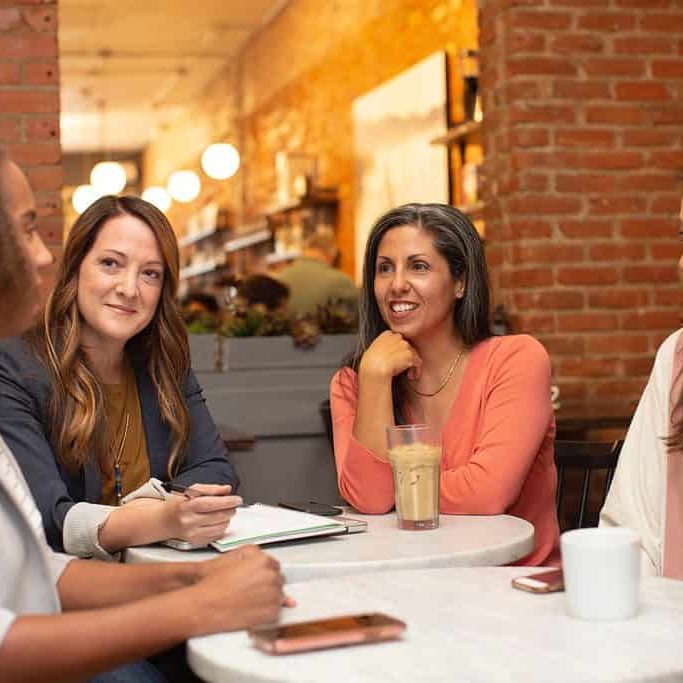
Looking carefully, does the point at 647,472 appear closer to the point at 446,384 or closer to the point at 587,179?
the point at 446,384

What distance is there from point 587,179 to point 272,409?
145cm

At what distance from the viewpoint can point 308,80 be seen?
905 centimetres

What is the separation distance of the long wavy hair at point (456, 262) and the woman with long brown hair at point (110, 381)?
42 centimetres

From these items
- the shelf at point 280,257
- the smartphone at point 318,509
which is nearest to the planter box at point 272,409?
the smartphone at point 318,509

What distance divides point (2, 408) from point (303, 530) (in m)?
0.68

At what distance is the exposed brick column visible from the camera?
4.46 m

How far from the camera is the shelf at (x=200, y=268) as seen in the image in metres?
12.9

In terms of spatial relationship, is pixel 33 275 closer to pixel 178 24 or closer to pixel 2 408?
pixel 2 408

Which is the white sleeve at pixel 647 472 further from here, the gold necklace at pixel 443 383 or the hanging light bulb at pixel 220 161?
the hanging light bulb at pixel 220 161

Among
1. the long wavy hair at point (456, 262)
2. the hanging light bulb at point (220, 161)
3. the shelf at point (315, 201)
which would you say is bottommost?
the long wavy hair at point (456, 262)

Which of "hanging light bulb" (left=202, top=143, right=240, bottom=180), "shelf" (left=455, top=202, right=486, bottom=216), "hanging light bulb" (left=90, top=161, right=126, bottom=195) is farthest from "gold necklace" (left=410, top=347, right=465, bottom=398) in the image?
"hanging light bulb" (left=90, top=161, right=126, bottom=195)

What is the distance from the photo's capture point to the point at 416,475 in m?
2.06

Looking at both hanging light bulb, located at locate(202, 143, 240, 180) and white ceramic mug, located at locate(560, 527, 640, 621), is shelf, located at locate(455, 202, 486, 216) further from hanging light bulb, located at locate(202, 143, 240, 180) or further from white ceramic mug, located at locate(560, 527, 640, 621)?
hanging light bulb, located at locate(202, 143, 240, 180)

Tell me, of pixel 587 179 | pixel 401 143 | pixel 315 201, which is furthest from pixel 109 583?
pixel 315 201
